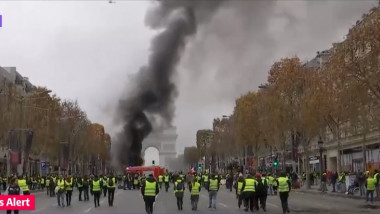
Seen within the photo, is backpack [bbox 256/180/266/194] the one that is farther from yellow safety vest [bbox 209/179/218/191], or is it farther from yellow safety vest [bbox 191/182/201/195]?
yellow safety vest [bbox 191/182/201/195]

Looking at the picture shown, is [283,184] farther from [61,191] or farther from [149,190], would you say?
[61,191]

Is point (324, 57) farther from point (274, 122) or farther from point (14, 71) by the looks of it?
point (14, 71)

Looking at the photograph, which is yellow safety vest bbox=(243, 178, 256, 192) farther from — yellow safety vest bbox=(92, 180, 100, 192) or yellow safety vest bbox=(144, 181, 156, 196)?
yellow safety vest bbox=(92, 180, 100, 192)

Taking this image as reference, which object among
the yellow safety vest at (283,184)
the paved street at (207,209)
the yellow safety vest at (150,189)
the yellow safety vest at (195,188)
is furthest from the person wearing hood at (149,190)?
the yellow safety vest at (195,188)

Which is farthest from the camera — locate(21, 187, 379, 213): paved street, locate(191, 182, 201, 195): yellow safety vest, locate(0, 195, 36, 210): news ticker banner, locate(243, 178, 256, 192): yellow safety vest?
locate(191, 182, 201, 195): yellow safety vest

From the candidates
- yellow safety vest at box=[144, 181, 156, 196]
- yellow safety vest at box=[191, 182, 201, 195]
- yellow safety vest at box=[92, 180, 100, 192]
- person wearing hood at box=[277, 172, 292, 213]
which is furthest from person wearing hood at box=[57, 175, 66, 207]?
person wearing hood at box=[277, 172, 292, 213]

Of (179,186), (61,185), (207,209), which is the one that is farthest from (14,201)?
(61,185)

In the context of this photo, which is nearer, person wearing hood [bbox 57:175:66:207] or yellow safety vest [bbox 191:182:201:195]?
yellow safety vest [bbox 191:182:201:195]

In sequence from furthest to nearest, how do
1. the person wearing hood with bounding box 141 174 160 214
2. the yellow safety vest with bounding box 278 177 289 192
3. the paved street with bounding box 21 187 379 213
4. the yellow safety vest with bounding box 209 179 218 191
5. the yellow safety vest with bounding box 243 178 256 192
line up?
the yellow safety vest with bounding box 209 179 218 191
the paved street with bounding box 21 187 379 213
the yellow safety vest with bounding box 243 178 256 192
the yellow safety vest with bounding box 278 177 289 192
the person wearing hood with bounding box 141 174 160 214

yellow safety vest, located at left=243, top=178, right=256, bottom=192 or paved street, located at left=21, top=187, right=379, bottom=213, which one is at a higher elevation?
yellow safety vest, located at left=243, top=178, right=256, bottom=192

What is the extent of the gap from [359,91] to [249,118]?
162ft

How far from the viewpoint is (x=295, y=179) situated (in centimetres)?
7050

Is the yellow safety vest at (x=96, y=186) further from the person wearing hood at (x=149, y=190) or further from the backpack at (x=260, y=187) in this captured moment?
the person wearing hood at (x=149, y=190)

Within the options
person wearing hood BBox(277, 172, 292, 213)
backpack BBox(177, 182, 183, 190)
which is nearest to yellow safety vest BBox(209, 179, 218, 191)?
backpack BBox(177, 182, 183, 190)
